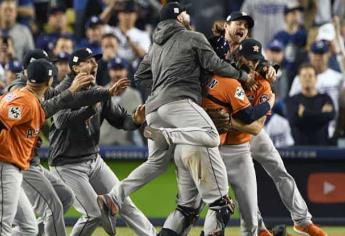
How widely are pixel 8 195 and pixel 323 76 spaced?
6.74 m

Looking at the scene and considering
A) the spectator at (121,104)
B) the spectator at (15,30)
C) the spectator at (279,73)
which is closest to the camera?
the spectator at (121,104)

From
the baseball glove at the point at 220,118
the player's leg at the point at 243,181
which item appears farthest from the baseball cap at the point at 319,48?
the baseball glove at the point at 220,118

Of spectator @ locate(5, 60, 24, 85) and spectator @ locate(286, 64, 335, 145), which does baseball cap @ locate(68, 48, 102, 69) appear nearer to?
spectator @ locate(5, 60, 24, 85)

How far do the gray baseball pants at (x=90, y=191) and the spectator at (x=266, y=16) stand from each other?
6190 millimetres

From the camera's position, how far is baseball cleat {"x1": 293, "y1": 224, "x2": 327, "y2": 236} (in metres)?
11.0

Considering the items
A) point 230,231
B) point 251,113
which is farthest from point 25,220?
point 230,231

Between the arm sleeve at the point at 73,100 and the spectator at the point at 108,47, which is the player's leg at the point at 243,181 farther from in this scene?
the spectator at the point at 108,47

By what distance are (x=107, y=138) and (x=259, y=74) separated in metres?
3.74

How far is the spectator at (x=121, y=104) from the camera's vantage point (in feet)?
45.1

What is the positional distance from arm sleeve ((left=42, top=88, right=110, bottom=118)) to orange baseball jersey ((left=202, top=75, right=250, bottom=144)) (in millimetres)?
930

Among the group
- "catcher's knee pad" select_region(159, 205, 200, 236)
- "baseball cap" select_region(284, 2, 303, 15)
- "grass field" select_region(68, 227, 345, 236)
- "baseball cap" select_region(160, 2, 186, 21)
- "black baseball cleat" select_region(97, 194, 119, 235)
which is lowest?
"grass field" select_region(68, 227, 345, 236)

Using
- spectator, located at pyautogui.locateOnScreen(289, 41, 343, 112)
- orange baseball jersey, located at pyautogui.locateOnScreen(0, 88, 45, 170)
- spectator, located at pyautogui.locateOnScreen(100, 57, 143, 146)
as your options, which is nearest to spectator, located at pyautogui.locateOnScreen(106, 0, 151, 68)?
spectator, located at pyautogui.locateOnScreen(100, 57, 143, 146)

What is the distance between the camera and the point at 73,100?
32.2ft

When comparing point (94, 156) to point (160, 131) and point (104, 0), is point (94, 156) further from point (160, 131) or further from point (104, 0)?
point (104, 0)
